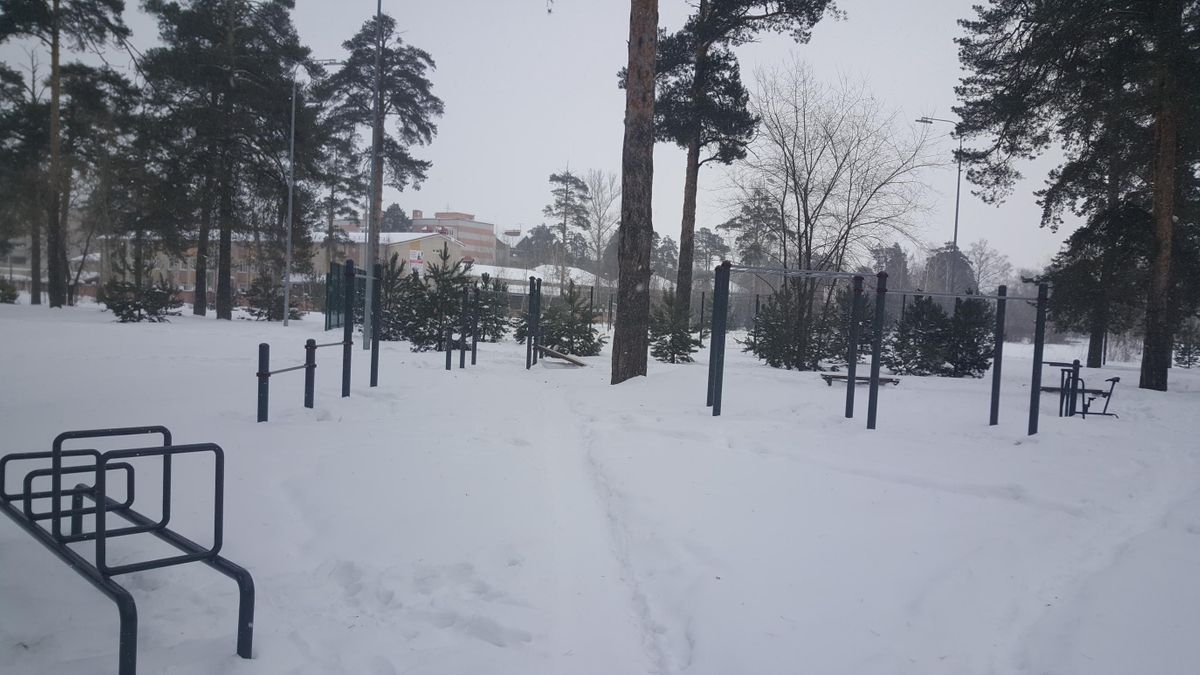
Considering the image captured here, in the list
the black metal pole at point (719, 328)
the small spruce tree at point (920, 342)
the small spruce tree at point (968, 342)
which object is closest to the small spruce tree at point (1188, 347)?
the small spruce tree at point (968, 342)

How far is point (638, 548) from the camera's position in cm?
478

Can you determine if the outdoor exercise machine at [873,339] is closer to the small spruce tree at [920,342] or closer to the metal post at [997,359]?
the metal post at [997,359]

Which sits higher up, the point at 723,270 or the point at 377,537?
the point at 723,270

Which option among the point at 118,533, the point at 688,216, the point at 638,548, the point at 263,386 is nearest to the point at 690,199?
the point at 688,216

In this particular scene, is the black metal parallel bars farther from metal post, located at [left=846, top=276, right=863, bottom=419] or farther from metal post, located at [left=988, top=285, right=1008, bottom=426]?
metal post, located at [left=988, top=285, right=1008, bottom=426]

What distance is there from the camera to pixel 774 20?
1766cm

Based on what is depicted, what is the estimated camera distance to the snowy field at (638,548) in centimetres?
350

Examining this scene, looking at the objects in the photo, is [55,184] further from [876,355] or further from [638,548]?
[638,548]

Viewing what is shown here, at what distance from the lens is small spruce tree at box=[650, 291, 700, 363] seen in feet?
59.0

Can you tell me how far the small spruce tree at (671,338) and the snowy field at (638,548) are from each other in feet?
29.3

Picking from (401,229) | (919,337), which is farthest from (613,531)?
(401,229)

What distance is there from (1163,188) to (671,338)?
10772mm

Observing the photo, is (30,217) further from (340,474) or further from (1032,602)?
(1032,602)

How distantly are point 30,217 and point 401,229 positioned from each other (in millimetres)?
62402
